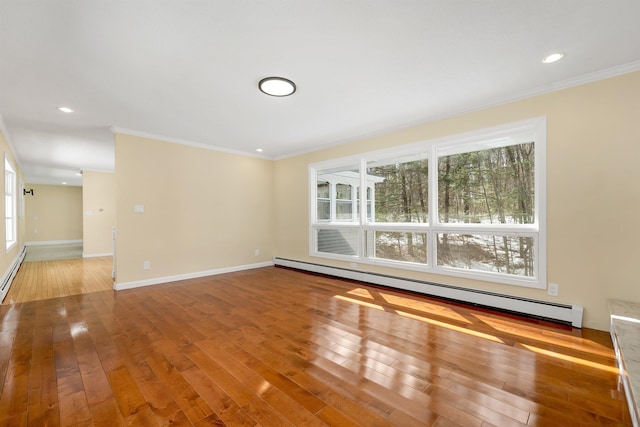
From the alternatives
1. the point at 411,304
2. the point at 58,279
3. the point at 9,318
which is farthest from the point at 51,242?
the point at 411,304

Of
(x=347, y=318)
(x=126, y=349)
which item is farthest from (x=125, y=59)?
(x=347, y=318)

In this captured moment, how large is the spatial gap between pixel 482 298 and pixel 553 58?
8.44 ft

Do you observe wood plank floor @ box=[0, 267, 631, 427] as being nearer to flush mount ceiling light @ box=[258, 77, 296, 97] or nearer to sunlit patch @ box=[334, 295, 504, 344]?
sunlit patch @ box=[334, 295, 504, 344]

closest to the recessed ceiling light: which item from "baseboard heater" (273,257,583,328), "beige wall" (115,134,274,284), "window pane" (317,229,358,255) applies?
"baseboard heater" (273,257,583,328)

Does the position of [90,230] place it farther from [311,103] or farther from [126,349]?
[311,103]

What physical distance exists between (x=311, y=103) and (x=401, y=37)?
1411 millimetres

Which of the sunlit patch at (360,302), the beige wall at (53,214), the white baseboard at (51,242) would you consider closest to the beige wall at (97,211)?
the beige wall at (53,214)

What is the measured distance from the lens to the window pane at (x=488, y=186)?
3.15 metres

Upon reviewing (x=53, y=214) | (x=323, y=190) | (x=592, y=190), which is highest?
(x=323, y=190)

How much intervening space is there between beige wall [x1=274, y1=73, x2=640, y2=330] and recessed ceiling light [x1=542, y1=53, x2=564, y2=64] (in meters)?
0.63

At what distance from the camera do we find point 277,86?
2.79 m

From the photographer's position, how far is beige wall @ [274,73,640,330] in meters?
2.50

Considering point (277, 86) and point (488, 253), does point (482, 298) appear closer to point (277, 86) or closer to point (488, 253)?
point (488, 253)

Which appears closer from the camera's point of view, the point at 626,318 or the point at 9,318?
the point at 626,318
